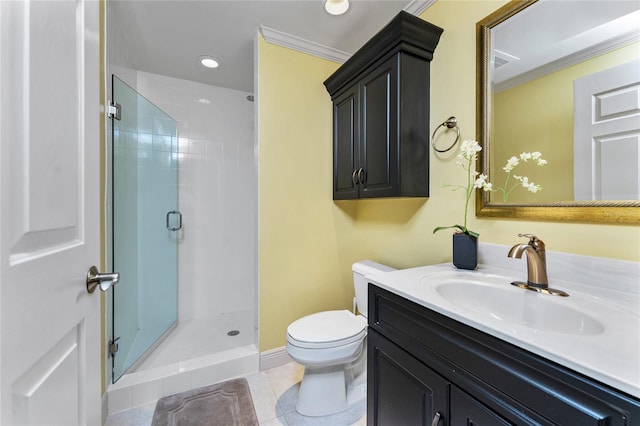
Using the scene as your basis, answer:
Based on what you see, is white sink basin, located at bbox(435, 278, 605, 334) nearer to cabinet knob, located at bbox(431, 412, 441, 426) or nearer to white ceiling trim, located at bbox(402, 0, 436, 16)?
cabinet knob, located at bbox(431, 412, 441, 426)

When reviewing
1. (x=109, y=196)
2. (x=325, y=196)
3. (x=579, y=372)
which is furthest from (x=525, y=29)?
(x=109, y=196)

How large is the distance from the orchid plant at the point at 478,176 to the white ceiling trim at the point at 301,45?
4.24 ft

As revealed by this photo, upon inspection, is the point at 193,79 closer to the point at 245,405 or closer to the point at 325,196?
the point at 325,196

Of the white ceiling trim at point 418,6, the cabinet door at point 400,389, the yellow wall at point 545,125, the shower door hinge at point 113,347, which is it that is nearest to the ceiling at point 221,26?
the white ceiling trim at point 418,6

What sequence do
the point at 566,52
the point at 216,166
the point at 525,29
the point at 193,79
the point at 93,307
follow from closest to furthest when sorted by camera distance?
the point at 93,307 < the point at 566,52 < the point at 525,29 < the point at 193,79 < the point at 216,166

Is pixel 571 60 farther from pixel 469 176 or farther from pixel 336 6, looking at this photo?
pixel 336 6

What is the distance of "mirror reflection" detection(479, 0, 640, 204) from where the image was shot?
2.73 feet

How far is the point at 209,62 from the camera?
209cm

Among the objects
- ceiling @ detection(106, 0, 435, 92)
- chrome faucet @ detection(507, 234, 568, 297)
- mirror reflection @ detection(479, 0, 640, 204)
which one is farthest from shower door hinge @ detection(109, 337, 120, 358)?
mirror reflection @ detection(479, 0, 640, 204)

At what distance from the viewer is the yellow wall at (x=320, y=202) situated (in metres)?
1.33

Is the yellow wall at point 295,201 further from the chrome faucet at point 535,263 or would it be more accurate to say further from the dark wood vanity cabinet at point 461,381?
the chrome faucet at point 535,263

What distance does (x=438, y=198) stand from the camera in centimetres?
143

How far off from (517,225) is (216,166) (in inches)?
93.3

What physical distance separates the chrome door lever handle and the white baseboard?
1.36m
